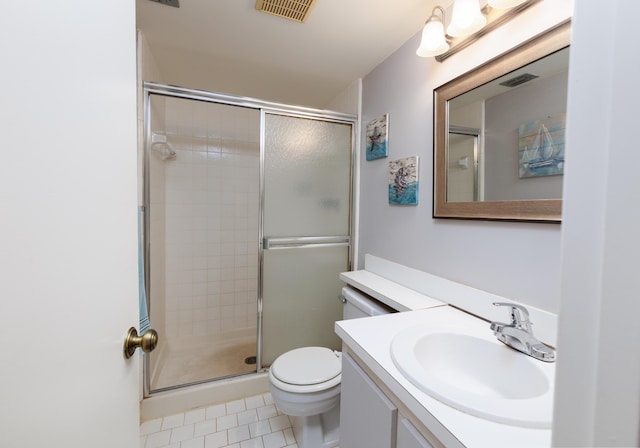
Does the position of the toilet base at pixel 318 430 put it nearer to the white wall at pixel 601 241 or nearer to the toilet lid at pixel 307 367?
the toilet lid at pixel 307 367

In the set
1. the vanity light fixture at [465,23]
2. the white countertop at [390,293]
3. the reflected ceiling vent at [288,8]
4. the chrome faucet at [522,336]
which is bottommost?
the white countertop at [390,293]

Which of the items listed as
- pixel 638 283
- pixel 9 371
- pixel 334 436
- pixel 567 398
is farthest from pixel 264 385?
pixel 638 283

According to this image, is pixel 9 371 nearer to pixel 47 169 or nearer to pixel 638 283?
pixel 47 169

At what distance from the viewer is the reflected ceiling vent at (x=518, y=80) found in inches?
38.5

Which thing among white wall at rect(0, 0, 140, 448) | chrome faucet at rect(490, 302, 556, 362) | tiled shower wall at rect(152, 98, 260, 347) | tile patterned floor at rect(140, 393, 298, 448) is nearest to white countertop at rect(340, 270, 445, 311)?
chrome faucet at rect(490, 302, 556, 362)

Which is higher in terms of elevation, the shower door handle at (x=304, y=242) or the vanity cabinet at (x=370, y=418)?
the shower door handle at (x=304, y=242)

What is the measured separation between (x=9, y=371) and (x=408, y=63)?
6.34 feet

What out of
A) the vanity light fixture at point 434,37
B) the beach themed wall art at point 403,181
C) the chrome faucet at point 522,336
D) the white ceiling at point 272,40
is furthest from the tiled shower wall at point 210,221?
the chrome faucet at point 522,336

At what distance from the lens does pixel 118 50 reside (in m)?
0.58

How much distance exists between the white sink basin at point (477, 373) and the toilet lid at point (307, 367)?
0.66 m

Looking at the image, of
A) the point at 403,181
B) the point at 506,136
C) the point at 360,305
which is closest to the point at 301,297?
the point at 360,305

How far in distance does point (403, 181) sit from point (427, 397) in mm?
1189

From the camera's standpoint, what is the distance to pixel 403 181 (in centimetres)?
159

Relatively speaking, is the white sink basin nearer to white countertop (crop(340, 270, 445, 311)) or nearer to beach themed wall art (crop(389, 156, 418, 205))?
white countertop (crop(340, 270, 445, 311))
